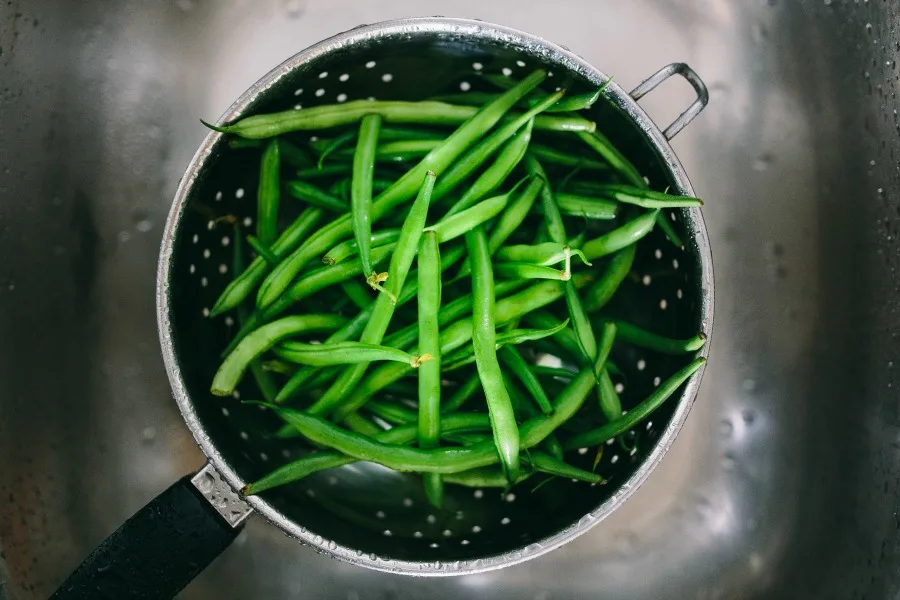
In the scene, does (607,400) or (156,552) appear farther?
(607,400)

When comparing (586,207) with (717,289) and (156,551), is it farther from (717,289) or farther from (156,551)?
(156,551)

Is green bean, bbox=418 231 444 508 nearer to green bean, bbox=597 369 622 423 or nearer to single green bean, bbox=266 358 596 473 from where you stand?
single green bean, bbox=266 358 596 473

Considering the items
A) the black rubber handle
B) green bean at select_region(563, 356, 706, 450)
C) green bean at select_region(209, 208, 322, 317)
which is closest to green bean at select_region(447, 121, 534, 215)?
green bean at select_region(209, 208, 322, 317)

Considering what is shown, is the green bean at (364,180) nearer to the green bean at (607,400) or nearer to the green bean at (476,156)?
the green bean at (476,156)

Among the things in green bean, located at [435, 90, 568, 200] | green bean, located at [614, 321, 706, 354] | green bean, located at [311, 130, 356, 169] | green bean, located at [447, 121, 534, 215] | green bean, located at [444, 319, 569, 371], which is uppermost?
green bean, located at [311, 130, 356, 169]

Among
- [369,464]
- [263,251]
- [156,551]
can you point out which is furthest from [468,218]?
[156,551]

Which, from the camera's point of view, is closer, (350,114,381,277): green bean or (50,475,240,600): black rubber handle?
(50,475,240,600): black rubber handle
